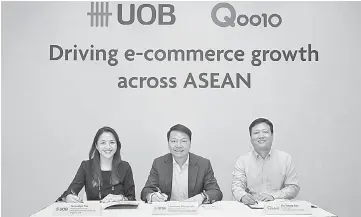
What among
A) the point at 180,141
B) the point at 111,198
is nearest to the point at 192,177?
the point at 180,141

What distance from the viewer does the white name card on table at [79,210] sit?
290cm

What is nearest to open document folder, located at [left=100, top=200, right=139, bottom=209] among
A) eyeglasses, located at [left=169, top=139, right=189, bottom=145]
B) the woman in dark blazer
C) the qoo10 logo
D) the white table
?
the white table

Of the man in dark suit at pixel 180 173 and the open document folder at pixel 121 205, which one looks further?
the man in dark suit at pixel 180 173

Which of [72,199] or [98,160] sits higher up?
[98,160]

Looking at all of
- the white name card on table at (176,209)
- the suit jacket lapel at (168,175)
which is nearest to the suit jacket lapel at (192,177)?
the suit jacket lapel at (168,175)

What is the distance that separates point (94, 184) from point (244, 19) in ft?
6.83

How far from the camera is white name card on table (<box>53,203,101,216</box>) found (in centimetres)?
290

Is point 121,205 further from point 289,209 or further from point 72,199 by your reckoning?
point 289,209

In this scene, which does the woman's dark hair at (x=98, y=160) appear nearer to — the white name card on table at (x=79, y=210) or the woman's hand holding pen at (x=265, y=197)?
the white name card on table at (x=79, y=210)

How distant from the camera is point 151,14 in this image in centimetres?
411

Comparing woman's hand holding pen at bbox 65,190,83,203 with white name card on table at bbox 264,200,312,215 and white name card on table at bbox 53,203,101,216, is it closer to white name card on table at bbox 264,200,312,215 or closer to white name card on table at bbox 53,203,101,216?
white name card on table at bbox 53,203,101,216

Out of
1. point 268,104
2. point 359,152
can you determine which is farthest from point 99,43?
point 359,152

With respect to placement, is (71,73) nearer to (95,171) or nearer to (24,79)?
(24,79)

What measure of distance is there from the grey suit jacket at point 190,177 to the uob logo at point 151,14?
4.26 ft
